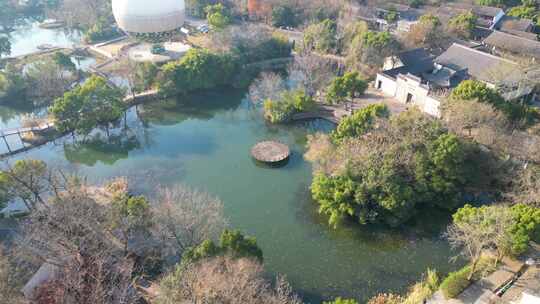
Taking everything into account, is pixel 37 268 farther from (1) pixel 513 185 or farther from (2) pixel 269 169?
(1) pixel 513 185

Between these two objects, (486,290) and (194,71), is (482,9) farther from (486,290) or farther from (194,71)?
(486,290)

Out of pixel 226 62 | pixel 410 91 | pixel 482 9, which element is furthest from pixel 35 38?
pixel 482 9

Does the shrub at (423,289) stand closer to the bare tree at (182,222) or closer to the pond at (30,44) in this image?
the bare tree at (182,222)

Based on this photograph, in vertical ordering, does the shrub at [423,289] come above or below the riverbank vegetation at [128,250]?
below

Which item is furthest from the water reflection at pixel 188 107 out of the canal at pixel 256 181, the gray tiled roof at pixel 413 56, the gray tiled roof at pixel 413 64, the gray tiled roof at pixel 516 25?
the gray tiled roof at pixel 516 25

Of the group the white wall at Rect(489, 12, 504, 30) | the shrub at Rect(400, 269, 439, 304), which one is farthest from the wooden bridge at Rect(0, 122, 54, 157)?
the white wall at Rect(489, 12, 504, 30)

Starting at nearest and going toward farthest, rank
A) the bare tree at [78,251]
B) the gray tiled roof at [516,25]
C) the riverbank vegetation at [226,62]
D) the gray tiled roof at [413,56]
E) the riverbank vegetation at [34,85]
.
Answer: the bare tree at [78,251], the riverbank vegetation at [34,85], the riverbank vegetation at [226,62], the gray tiled roof at [413,56], the gray tiled roof at [516,25]

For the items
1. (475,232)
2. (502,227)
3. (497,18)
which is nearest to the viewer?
(502,227)
